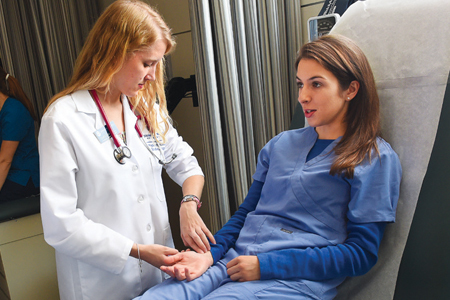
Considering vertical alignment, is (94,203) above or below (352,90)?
below

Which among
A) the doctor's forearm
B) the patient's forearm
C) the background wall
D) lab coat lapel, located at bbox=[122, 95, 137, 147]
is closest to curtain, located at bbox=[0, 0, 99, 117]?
the background wall

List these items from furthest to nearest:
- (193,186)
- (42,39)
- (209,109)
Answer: (42,39) < (209,109) < (193,186)

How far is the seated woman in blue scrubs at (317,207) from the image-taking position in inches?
37.7

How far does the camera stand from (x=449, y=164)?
39.1 inches

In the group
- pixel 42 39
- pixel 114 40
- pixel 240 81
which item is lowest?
pixel 240 81

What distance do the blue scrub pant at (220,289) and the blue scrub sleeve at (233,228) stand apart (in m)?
0.05

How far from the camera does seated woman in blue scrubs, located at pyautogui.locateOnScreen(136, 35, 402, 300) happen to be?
0.96 meters

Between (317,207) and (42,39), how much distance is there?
2.64 m

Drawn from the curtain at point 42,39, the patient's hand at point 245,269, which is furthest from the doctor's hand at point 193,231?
the curtain at point 42,39

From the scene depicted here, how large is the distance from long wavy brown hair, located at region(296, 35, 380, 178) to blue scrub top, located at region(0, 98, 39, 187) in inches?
66.2

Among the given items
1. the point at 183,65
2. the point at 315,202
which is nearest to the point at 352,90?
the point at 315,202

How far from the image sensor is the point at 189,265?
1.06 metres

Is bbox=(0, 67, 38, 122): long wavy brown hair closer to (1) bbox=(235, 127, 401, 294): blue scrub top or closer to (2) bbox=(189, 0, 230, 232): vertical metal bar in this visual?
(2) bbox=(189, 0, 230, 232): vertical metal bar

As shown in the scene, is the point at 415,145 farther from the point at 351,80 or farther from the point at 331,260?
the point at 331,260
